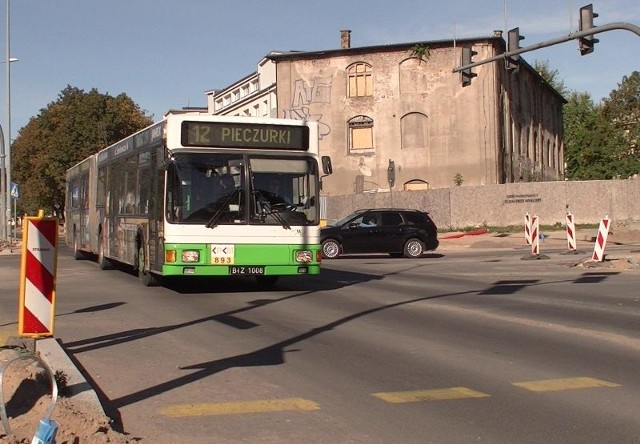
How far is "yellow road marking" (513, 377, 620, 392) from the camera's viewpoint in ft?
22.3

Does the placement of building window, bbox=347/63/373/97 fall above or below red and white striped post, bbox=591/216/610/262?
above

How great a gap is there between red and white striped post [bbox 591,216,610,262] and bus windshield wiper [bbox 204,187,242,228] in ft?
36.4

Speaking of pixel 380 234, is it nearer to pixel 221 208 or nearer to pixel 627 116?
pixel 221 208

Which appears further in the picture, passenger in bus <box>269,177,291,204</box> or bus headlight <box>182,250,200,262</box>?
passenger in bus <box>269,177,291,204</box>

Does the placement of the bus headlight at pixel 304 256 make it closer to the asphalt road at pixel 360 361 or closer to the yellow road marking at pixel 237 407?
the asphalt road at pixel 360 361

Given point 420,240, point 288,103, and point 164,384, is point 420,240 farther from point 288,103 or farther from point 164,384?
point 288,103

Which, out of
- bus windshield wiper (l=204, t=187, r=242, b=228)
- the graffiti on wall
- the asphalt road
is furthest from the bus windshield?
the graffiti on wall

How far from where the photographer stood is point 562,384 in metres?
6.96

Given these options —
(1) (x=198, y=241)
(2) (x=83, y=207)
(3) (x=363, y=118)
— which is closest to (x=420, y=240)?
(2) (x=83, y=207)

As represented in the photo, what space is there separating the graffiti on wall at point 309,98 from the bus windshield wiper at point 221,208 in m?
37.5

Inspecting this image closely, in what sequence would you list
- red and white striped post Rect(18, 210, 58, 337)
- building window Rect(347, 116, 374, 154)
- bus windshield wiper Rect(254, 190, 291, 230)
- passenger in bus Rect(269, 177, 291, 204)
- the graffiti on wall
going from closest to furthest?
red and white striped post Rect(18, 210, 58, 337) → bus windshield wiper Rect(254, 190, 291, 230) → passenger in bus Rect(269, 177, 291, 204) → building window Rect(347, 116, 374, 154) → the graffiti on wall

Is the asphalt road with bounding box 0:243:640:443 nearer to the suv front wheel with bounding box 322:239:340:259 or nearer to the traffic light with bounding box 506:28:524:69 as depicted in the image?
the traffic light with bounding box 506:28:524:69

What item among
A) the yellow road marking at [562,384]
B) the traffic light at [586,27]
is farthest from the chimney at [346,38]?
the yellow road marking at [562,384]

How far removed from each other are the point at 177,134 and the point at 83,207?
11727 millimetres
